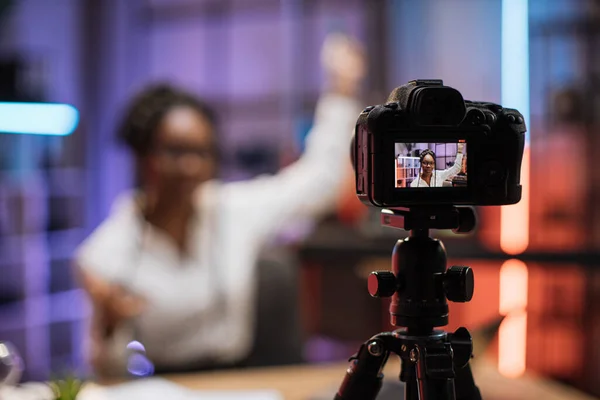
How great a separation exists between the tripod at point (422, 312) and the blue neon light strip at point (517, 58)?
2216mm

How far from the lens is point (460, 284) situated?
0.81m

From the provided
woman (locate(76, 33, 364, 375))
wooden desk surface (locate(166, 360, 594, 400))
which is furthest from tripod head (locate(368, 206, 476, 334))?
woman (locate(76, 33, 364, 375))

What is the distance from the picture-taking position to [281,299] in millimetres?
2146

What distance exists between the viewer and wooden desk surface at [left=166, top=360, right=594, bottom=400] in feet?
4.68

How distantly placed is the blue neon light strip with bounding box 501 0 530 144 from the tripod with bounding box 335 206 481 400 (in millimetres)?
2216

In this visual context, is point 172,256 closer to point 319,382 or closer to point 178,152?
point 178,152

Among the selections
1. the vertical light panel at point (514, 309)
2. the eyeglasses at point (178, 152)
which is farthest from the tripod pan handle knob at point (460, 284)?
the vertical light panel at point (514, 309)

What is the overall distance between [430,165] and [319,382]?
2.83 ft

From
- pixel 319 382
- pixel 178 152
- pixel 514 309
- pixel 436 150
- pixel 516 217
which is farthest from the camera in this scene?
pixel 516 217

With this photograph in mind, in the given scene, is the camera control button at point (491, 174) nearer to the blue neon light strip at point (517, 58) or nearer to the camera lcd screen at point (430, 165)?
the camera lcd screen at point (430, 165)

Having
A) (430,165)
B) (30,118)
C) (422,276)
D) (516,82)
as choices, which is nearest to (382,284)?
(422,276)

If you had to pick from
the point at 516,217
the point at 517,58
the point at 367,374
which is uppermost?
the point at 517,58

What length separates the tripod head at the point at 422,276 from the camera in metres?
0.82

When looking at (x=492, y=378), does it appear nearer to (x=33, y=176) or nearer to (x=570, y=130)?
(x=570, y=130)
